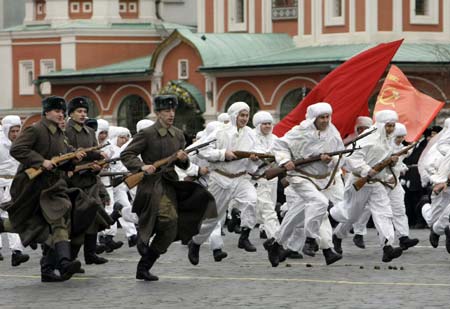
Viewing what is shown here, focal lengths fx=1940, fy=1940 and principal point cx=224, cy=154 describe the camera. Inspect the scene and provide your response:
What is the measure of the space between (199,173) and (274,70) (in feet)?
110

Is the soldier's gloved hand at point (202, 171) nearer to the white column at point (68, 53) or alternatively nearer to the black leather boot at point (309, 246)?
the black leather boot at point (309, 246)

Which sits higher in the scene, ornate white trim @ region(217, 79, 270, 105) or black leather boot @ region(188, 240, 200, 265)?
black leather boot @ region(188, 240, 200, 265)

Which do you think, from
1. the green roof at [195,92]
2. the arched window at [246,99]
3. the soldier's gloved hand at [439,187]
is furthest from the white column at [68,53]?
the soldier's gloved hand at [439,187]

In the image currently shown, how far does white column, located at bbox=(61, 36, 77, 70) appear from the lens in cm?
6619

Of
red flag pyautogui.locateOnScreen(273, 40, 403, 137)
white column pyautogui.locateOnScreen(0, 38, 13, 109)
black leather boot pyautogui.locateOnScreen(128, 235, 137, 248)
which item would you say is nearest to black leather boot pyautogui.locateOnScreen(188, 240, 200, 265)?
black leather boot pyautogui.locateOnScreen(128, 235, 137, 248)

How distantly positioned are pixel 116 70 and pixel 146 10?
5.42 m

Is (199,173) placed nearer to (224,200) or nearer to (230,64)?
(224,200)

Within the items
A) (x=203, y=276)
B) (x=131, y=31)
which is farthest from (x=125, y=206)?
(x=131, y=31)

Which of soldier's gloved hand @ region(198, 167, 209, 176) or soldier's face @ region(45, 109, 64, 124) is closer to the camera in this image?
soldier's face @ region(45, 109, 64, 124)

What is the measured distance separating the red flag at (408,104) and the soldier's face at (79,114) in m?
Answer: 8.76

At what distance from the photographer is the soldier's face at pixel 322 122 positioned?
2169cm

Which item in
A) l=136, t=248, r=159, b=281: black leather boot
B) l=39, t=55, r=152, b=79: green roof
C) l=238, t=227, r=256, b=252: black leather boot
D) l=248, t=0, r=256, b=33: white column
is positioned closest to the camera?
l=136, t=248, r=159, b=281: black leather boot

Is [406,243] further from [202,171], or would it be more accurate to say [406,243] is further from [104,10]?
[104,10]

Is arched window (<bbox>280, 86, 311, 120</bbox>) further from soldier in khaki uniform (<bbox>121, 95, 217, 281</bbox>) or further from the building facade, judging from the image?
soldier in khaki uniform (<bbox>121, 95, 217, 281</bbox>)
